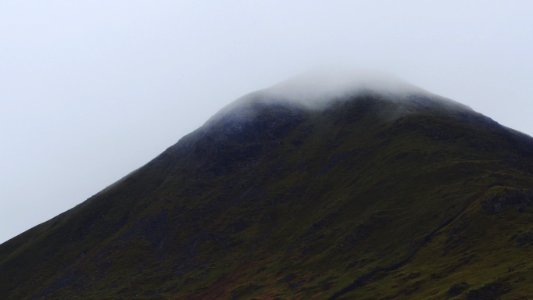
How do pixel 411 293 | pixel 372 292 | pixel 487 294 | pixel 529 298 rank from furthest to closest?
1. pixel 372 292
2. pixel 411 293
3. pixel 487 294
4. pixel 529 298

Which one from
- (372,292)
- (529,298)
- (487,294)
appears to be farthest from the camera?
(372,292)

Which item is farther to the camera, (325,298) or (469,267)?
(325,298)

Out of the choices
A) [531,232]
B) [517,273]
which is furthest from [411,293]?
[531,232]

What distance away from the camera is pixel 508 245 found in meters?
182

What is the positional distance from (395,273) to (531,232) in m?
41.2

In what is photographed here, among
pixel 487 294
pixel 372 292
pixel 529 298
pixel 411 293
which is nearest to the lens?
pixel 529 298

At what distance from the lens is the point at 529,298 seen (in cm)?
14188

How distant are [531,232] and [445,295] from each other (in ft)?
135

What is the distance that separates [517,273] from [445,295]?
60.7ft

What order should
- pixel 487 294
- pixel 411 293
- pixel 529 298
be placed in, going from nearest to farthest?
pixel 529 298 < pixel 487 294 < pixel 411 293

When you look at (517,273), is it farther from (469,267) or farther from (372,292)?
(372,292)

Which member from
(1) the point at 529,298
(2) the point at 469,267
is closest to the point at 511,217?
(2) the point at 469,267

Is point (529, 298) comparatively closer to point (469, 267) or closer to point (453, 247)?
point (469, 267)

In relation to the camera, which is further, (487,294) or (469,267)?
(469,267)
